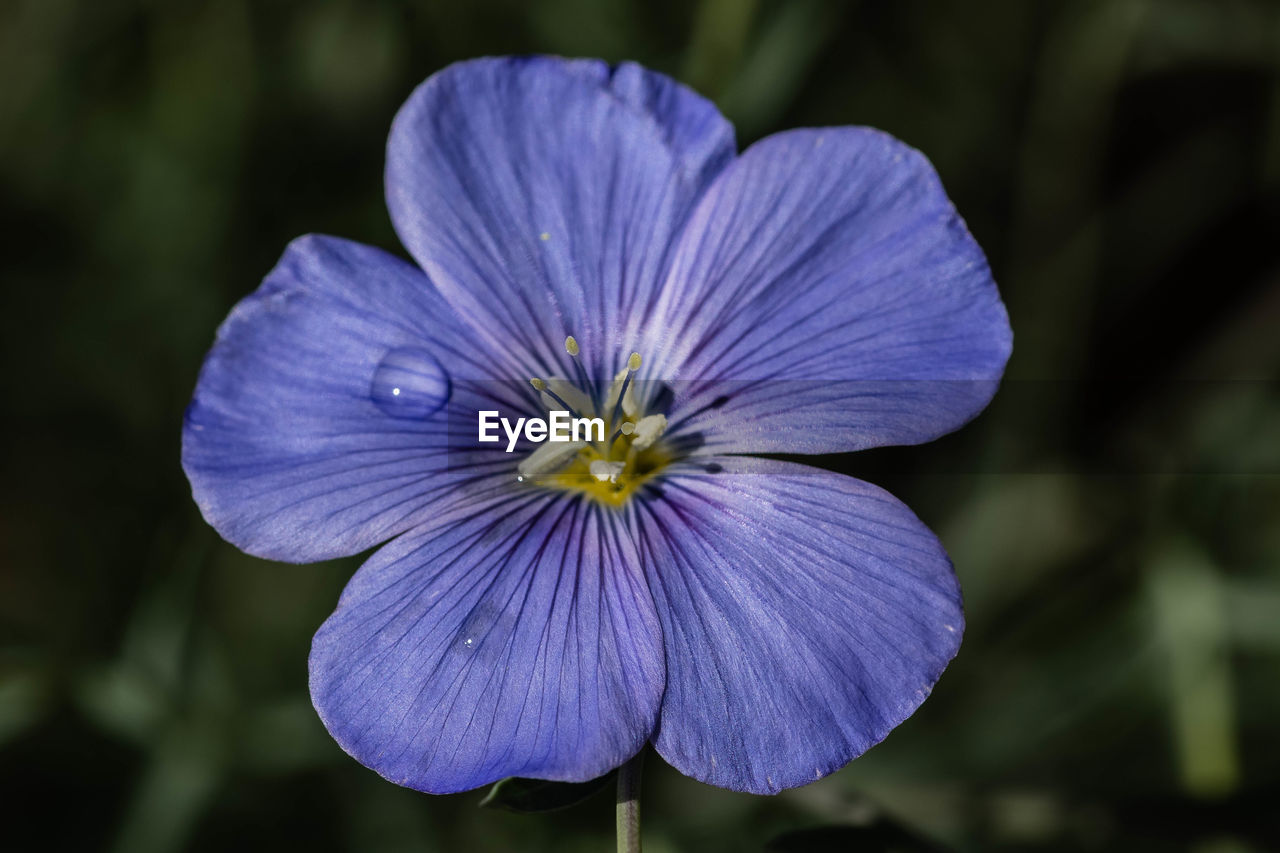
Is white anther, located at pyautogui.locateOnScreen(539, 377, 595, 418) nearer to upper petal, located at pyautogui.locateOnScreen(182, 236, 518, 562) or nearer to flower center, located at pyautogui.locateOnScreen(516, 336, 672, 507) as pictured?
flower center, located at pyautogui.locateOnScreen(516, 336, 672, 507)

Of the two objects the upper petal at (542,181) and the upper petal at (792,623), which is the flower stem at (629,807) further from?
the upper petal at (542,181)

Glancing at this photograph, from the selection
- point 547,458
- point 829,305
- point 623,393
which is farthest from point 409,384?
point 829,305

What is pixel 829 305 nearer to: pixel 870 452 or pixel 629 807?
pixel 629 807

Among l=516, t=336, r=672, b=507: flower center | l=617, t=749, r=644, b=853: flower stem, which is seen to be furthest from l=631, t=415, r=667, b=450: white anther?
l=617, t=749, r=644, b=853: flower stem

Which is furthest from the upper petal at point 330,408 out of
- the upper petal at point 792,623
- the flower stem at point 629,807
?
A: the flower stem at point 629,807

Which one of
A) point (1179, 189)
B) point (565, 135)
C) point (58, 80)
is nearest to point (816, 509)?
point (565, 135)

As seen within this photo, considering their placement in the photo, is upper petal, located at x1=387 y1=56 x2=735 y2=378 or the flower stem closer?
the flower stem
